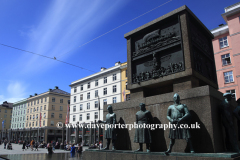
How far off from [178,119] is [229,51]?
30495mm

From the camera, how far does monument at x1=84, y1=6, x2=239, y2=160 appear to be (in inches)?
270

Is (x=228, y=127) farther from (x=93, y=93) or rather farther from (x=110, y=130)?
(x=93, y=93)

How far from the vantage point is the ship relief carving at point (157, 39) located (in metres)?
9.50

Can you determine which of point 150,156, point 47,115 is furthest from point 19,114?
point 150,156

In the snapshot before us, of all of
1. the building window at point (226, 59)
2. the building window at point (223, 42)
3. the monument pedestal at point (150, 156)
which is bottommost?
the monument pedestal at point (150, 156)

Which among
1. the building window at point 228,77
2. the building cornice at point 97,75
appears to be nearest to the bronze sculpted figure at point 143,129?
the building window at point 228,77

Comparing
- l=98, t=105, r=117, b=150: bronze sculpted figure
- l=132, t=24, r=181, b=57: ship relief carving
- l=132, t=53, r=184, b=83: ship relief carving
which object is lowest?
l=98, t=105, r=117, b=150: bronze sculpted figure

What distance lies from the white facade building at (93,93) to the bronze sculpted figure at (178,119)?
3685 cm

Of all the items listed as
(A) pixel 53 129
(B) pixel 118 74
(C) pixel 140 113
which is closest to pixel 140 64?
(C) pixel 140 113

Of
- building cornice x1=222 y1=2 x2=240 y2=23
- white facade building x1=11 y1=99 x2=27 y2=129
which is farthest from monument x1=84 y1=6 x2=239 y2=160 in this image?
white facade building x1=11 y1=99 x2=27 y2=129

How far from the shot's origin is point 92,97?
51250 millimetres

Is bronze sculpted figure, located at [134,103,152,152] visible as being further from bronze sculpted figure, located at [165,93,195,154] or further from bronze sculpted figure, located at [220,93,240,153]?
bronze sculpted figure, located at [220,93,240,153]

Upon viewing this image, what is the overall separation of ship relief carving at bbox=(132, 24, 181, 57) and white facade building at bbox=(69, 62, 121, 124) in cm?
3355

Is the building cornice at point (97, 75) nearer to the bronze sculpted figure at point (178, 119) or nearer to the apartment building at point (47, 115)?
the apartment building at point (47, 115)
